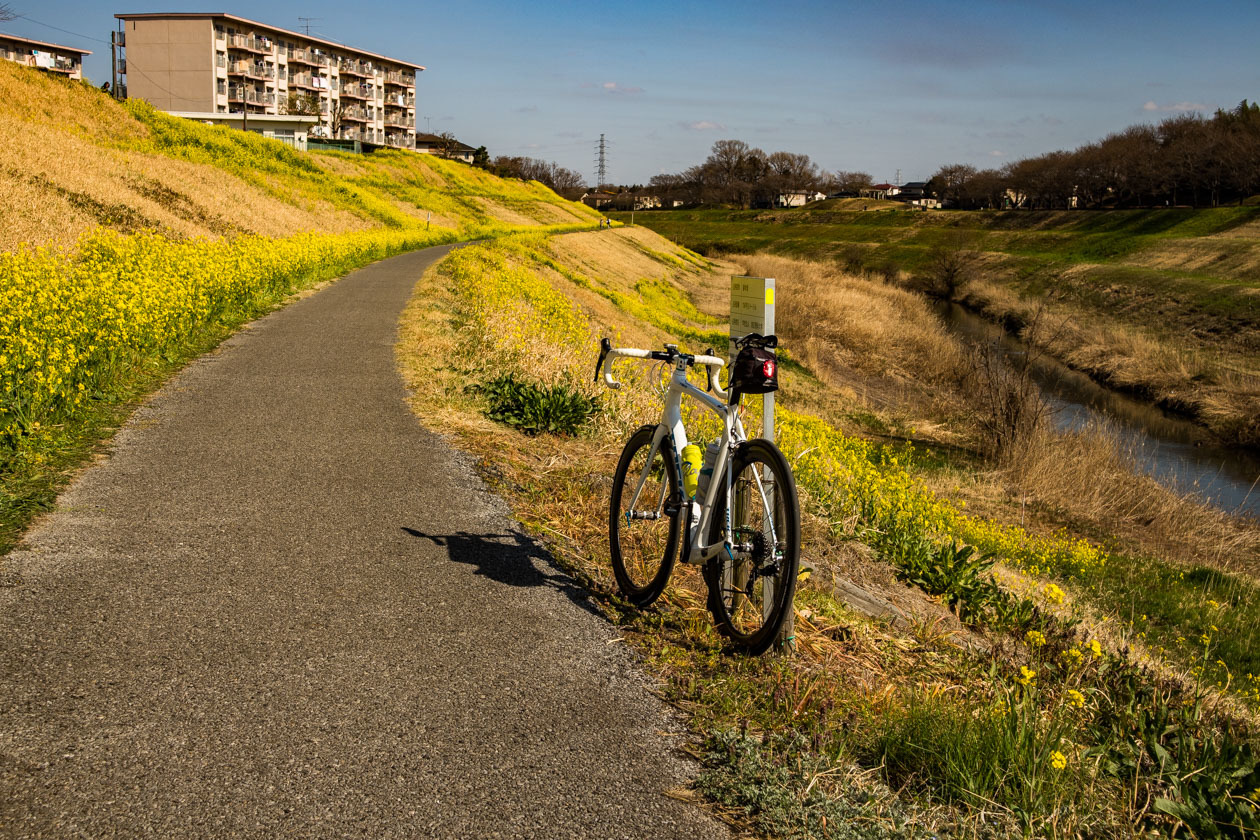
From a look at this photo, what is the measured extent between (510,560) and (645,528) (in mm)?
848

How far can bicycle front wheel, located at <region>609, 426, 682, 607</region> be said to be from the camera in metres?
4.39

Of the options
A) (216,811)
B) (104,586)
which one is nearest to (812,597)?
(216,811)

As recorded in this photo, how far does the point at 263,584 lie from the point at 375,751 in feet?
6.00

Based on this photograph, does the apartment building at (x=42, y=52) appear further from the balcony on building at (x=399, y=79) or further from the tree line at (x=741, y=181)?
the tree line at (x=741, y=181)

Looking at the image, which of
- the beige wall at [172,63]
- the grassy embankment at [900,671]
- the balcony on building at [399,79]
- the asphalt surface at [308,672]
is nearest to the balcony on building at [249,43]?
the beige wall at [172,63]

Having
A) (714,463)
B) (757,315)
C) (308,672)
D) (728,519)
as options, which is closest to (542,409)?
(757,315)

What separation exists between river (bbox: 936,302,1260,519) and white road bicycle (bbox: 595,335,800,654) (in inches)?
627

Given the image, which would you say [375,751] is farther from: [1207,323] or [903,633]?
[1207,323]

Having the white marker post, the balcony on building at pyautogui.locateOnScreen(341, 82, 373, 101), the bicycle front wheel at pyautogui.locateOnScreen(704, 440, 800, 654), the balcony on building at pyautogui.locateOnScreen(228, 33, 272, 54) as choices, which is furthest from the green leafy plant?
the balcony on building at pyautogui.locateOnScreen(341, 82, 373, 101)

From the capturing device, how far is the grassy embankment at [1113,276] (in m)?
29.2

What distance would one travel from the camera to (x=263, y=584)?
472 centimetres

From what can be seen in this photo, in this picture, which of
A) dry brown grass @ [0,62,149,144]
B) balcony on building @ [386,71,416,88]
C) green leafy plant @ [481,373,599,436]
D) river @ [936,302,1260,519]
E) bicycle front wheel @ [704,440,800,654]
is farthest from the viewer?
balcony on building @ [386,71,416,88]

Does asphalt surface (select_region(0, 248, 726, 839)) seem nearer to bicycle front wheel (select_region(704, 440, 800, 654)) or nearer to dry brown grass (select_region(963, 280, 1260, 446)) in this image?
bicycle front wheel (select_region(704, 440, 800, 654))

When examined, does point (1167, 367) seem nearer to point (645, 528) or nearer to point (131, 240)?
point (131, 240)
